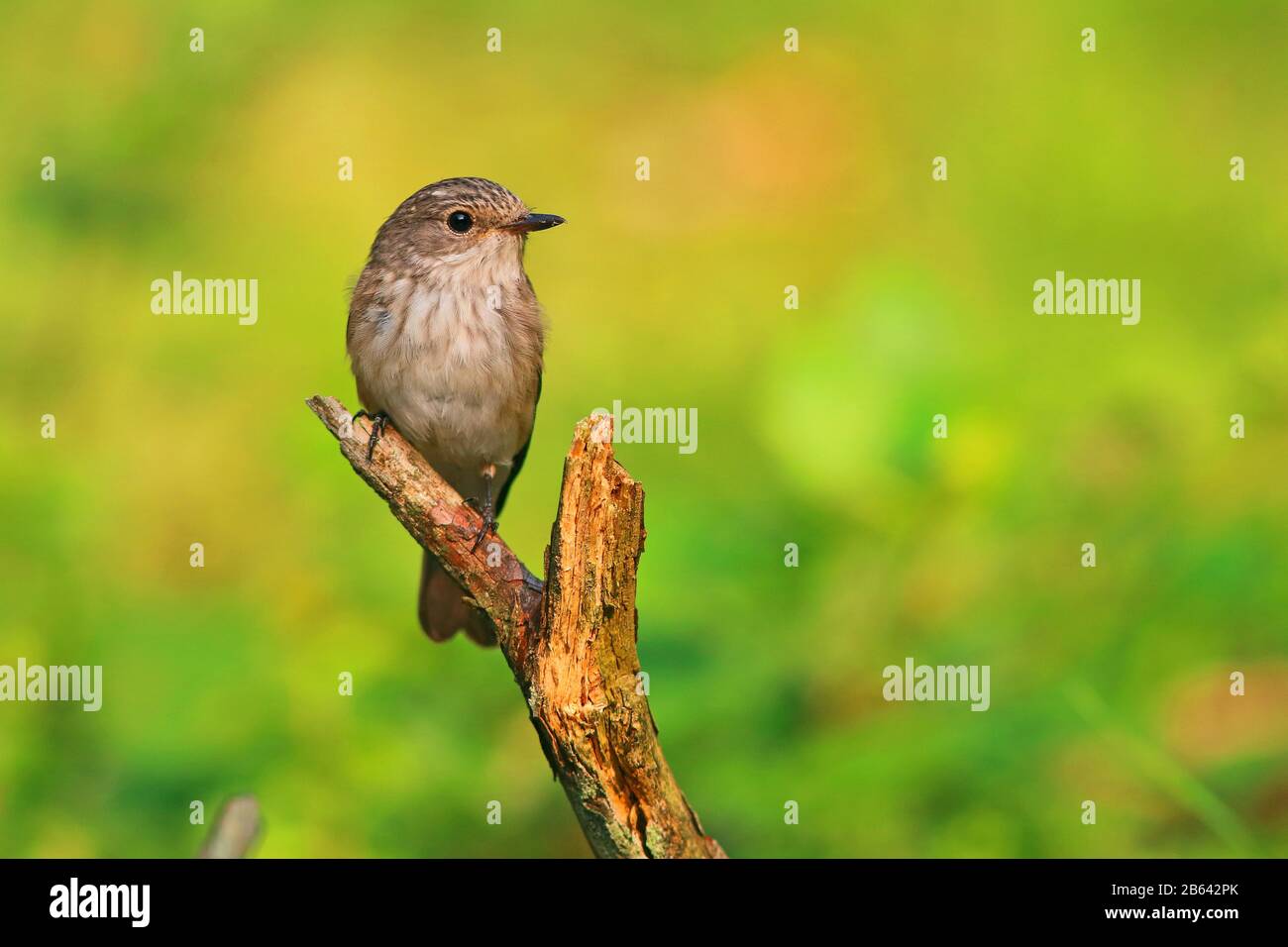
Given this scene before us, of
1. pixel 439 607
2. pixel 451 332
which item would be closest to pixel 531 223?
pixel 451 332

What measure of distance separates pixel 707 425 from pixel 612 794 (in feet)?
15.3

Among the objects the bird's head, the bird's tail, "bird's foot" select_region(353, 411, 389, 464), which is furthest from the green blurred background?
"bird's foot" select_region(353, 411, 389, 464)

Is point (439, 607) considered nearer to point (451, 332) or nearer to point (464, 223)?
point (451, 332)

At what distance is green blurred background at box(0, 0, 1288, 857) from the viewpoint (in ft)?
17.8

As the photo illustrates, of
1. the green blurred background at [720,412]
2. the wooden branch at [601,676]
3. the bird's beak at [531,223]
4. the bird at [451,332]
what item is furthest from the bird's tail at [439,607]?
the wooden branch at [601,676]

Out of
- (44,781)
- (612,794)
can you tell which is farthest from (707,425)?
(612,794)

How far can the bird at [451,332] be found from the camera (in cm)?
495

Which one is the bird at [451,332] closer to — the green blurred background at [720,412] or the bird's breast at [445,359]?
the bird's breast at [445,359]

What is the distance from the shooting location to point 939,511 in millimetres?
5562

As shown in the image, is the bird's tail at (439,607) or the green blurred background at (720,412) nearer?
the bird's tail at (439,607)

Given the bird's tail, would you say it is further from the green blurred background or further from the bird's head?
the bird's head

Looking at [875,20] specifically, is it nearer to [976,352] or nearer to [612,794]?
[976,352]

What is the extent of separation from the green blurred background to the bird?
0.91m

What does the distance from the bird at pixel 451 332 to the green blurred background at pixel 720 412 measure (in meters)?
0.91
